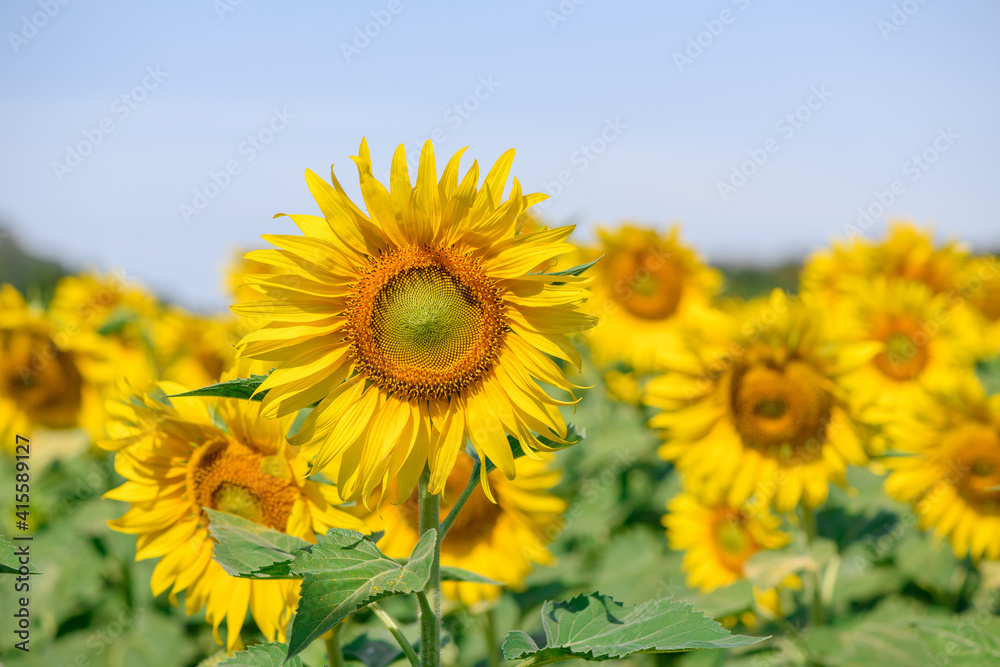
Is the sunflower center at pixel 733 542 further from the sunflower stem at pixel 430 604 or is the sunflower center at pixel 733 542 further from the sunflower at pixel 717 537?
the sunflower stem at pixel 430 604

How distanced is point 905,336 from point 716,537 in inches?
84.3

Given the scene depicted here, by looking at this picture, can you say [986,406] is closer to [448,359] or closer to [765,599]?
[765,599]

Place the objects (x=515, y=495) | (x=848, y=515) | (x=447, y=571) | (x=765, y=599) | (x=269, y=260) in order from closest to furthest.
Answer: (x=269, y=260)
(x=447, y=571)
(x=515, y=495)
(x=765, y=599)
(x=848, y=515)

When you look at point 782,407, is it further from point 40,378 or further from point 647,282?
point 40,378

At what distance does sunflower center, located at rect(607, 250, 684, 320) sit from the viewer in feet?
20.7

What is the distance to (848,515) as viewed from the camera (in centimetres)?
450

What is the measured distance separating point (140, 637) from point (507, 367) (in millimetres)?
3917

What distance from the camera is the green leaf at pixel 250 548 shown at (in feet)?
5.37

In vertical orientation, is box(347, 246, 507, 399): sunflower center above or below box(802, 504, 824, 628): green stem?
above

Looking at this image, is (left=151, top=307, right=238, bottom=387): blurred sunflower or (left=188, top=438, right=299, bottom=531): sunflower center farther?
(left=151, top=307, right=238, bottom=387): blurred sunflower

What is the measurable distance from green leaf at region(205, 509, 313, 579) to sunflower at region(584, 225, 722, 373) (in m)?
4.44

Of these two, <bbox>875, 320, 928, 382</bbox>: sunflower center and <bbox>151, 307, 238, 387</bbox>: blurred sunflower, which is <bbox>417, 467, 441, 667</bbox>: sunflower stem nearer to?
<bbox>875, 320, 928, 382</bbox>: sunflower center

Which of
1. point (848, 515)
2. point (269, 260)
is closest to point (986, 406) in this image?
point (848, 515)

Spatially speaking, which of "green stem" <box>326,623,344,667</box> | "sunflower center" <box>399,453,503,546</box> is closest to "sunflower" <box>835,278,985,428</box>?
"sunflower center" <box>399,453,503,546</box>
